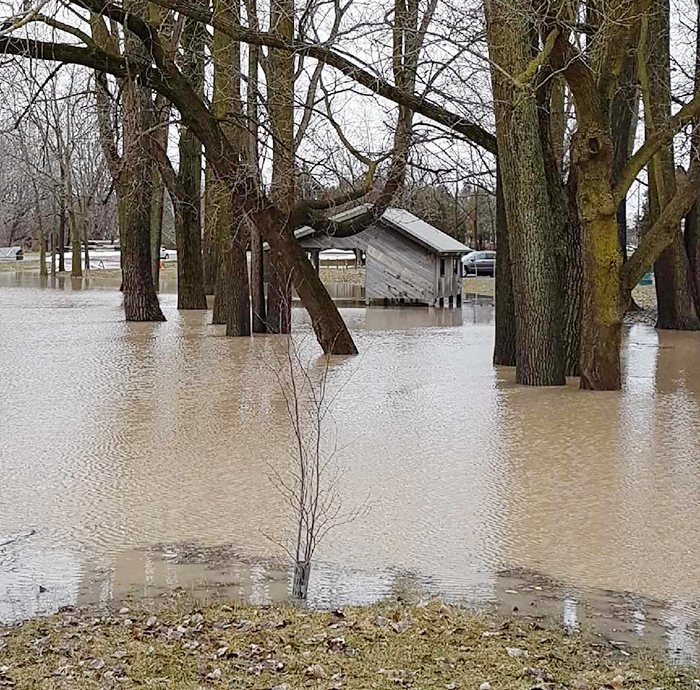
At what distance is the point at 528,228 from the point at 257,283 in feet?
29.7

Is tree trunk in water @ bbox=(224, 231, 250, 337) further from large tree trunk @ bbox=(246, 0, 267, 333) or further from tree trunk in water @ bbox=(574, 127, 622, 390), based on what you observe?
tree trunk in water @ bbox=(574, 127, 622, 390)

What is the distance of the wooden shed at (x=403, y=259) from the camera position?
32.6 metres

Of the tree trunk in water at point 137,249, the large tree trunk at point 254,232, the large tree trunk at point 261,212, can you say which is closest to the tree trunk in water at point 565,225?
the large tree trunk at point 261,212

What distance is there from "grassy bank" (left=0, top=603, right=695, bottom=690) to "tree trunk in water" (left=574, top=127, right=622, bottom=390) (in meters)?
8.48

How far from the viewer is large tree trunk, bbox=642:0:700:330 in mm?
20631

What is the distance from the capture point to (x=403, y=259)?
33.4m

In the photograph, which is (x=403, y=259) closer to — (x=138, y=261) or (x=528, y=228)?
(x=138, y=261)

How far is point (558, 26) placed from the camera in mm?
12445

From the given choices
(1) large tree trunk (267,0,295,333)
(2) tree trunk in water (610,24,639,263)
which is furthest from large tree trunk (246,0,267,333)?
(2) tree trunk in water (610,24,639,263)

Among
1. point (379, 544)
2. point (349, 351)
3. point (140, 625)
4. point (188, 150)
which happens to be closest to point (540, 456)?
point (379, 544)

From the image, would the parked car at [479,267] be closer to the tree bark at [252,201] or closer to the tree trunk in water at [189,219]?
the tree trunk in water at [189,219]

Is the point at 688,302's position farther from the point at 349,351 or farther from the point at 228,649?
the point at 228,649

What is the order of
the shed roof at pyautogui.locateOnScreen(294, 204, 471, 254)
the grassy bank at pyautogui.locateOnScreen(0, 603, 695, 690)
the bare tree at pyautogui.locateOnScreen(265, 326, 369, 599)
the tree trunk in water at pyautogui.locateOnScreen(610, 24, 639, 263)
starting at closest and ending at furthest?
the grassy bank at pyautogui.locateOnScreen(0, 603, 695, 690) < the bare tree at pyautogui.locateOnScreen(265, 326, 369, 599) < the tree trunk in water at pyautogui.locateOnScreen(610, 24, 639, 263) < the shed roof at pyautogui.locateOnScreen(294, 204, 471, 254)

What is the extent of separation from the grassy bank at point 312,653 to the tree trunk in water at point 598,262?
8.48 metres
